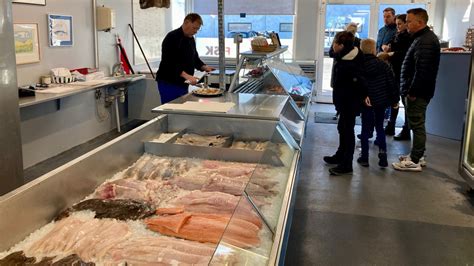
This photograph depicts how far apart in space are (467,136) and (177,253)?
3.49 metres

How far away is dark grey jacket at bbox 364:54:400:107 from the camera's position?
470 cm

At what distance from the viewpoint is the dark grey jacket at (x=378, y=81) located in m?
4.70

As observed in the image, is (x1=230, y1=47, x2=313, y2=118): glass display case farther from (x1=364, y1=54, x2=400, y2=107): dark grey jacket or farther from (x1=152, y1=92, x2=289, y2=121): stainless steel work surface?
(x1=364, y1=54, x2=400, y2=107): dark grey jacket

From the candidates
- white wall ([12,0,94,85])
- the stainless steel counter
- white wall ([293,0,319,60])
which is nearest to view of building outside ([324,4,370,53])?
white wall ([293,0,319,60])

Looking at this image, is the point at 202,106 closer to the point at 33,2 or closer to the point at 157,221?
the point at 157,221

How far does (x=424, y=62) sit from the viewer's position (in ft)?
14.6

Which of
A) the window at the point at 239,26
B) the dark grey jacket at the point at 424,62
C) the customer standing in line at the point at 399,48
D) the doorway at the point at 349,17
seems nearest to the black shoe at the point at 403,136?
the customer standing in line at the point at 399,48

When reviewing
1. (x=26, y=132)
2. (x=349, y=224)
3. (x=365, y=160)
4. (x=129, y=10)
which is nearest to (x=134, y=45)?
(x=129, y=10)

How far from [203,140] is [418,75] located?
8.47 ft

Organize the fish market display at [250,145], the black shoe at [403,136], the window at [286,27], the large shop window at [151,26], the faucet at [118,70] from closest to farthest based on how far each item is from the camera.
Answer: the fish market display at [250,145]
the black shoe at [403,136]
the faucet at [118,70]
the large shop window at [151,26]
the window at [286,27]

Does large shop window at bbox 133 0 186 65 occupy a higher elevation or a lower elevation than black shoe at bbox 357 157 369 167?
higher

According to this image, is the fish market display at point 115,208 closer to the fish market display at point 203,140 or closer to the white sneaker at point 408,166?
the fish market display at point 203,140

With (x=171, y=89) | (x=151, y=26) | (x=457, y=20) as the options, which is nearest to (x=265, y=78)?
(x=171, y=89)

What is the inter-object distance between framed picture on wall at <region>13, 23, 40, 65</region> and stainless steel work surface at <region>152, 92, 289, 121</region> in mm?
2040
